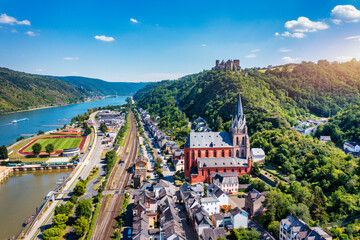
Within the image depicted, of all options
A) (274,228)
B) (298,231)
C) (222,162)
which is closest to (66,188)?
(222,162)

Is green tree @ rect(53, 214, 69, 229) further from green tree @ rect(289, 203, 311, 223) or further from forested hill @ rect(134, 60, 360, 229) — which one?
green tree @ rect(289, 203, 311, 223)

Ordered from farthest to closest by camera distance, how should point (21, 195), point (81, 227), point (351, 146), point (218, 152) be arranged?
1. point (351, 146)
2. point (218, 152)
3. point (21, 195)
4. point (81, 227)

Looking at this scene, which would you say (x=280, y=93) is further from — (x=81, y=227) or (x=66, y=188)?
(x=81, y=227)

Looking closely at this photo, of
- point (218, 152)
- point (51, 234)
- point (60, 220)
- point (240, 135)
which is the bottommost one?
point (51, 234)

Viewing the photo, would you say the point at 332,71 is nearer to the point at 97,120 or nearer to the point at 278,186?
the point at 278,186

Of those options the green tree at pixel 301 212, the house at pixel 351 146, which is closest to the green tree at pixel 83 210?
the green tree at pixel 301 212

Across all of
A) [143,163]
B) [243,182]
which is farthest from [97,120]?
[243,182]

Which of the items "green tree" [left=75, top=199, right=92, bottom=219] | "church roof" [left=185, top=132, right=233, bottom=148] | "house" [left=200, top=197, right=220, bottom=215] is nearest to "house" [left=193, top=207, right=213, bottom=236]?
"house" [left=200, top=197, right=220, bottom=215]

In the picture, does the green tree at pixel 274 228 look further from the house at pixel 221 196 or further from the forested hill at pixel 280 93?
the forested hill at pixel 280 93
